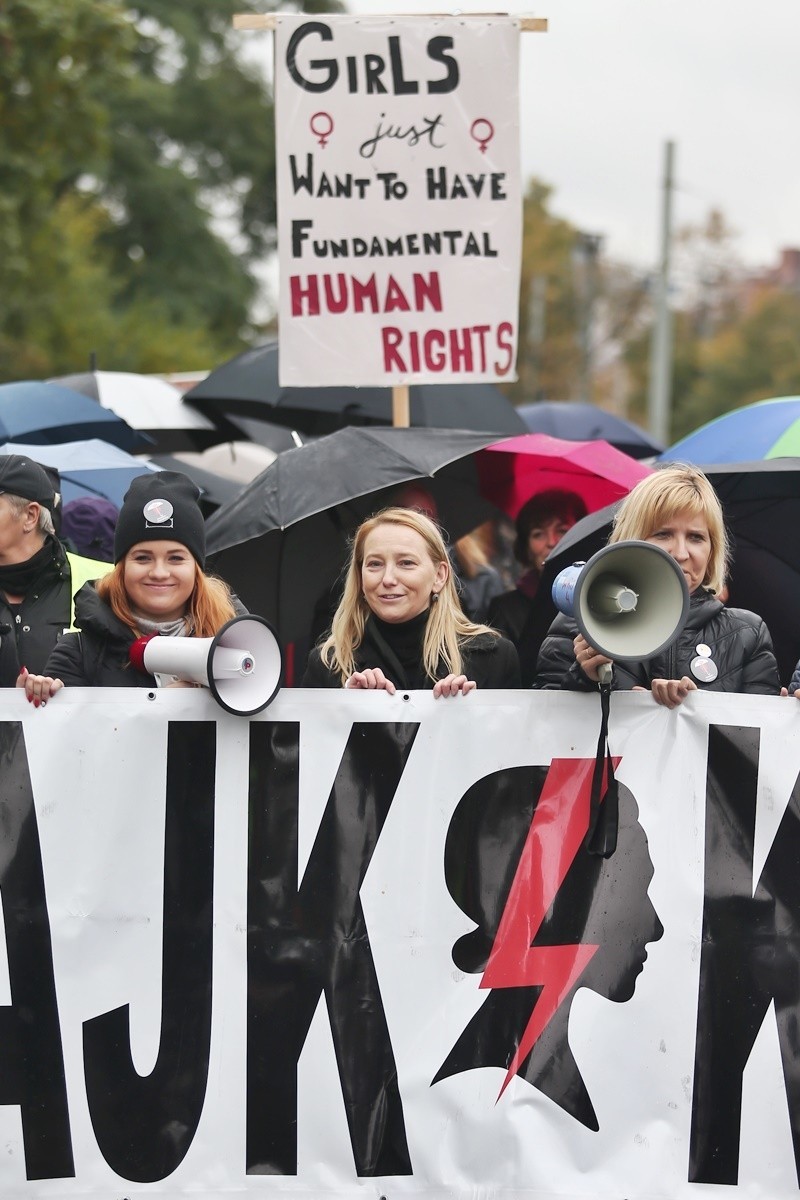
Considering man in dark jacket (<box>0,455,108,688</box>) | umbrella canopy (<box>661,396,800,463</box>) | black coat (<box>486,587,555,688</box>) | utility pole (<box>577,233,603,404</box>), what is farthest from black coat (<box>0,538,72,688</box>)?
utility pole (<box>577,233,603,404</box>)

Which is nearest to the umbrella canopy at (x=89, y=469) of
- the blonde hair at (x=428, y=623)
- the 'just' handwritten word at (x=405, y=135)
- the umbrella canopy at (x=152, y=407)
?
the 'just' handwritten word at (x=405, y=135)

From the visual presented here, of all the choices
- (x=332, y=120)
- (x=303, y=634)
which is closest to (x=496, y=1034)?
(x=303, y=634)

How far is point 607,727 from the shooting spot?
3928mm

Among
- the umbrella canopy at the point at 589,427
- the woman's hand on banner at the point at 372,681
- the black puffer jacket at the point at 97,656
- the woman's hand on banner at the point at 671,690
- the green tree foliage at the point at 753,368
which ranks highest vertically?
the green tree foliage at the point at 753,368

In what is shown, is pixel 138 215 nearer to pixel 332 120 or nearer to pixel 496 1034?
pixel 332 120

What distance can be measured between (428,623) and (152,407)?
4322 millimetres

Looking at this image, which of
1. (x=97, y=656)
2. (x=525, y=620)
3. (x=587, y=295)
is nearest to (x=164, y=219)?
(x=587, y=295)

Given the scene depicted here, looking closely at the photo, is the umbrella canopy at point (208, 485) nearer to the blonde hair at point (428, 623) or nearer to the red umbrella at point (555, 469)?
the red umbrella at point (555, 469)

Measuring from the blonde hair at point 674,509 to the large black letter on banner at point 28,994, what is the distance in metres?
1.54

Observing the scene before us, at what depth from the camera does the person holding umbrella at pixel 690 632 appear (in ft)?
13.5

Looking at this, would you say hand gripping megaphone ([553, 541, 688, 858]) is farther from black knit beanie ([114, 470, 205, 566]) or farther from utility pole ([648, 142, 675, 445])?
utility pole ([648, 142, 675, 445])

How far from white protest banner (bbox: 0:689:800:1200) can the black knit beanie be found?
448 mm

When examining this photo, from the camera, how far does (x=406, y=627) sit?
4.36m

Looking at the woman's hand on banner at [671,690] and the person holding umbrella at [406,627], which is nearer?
the woman's hand on banner at [671,690]
